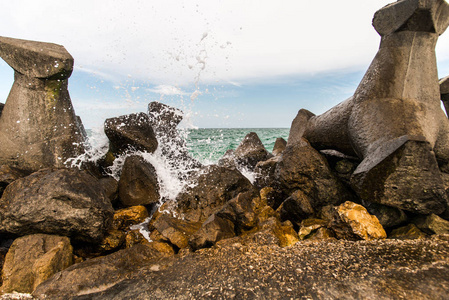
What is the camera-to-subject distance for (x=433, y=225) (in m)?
2.15

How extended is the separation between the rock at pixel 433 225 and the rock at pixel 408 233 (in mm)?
49

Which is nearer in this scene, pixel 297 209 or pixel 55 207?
pixel 55 207

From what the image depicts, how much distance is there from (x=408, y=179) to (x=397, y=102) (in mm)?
948

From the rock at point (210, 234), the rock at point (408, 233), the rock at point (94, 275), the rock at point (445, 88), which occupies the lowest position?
the rock at point (94, 275)

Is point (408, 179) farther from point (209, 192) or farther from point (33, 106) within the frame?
point (33, 106)

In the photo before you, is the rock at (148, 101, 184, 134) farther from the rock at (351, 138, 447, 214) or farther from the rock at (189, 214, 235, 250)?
the rock at (351, 138, 447, 214)

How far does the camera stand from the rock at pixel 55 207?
2.37 meters

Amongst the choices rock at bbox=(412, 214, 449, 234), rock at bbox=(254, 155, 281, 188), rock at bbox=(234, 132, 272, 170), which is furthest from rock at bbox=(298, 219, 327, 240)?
rock at bbox=(234, 132, 272, 170)

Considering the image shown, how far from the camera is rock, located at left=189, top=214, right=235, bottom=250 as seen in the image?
2240mm

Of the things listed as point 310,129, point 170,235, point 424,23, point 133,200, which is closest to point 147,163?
point 133,200

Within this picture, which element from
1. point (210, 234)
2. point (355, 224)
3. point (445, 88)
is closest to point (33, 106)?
point (210, 234)

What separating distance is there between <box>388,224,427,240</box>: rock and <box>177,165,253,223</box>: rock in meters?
1.75

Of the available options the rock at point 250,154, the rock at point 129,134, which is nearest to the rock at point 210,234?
the rock at point 129,134

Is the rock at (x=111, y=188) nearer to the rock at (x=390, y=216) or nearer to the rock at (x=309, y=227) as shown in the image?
the rock at (x=309, y=227)
